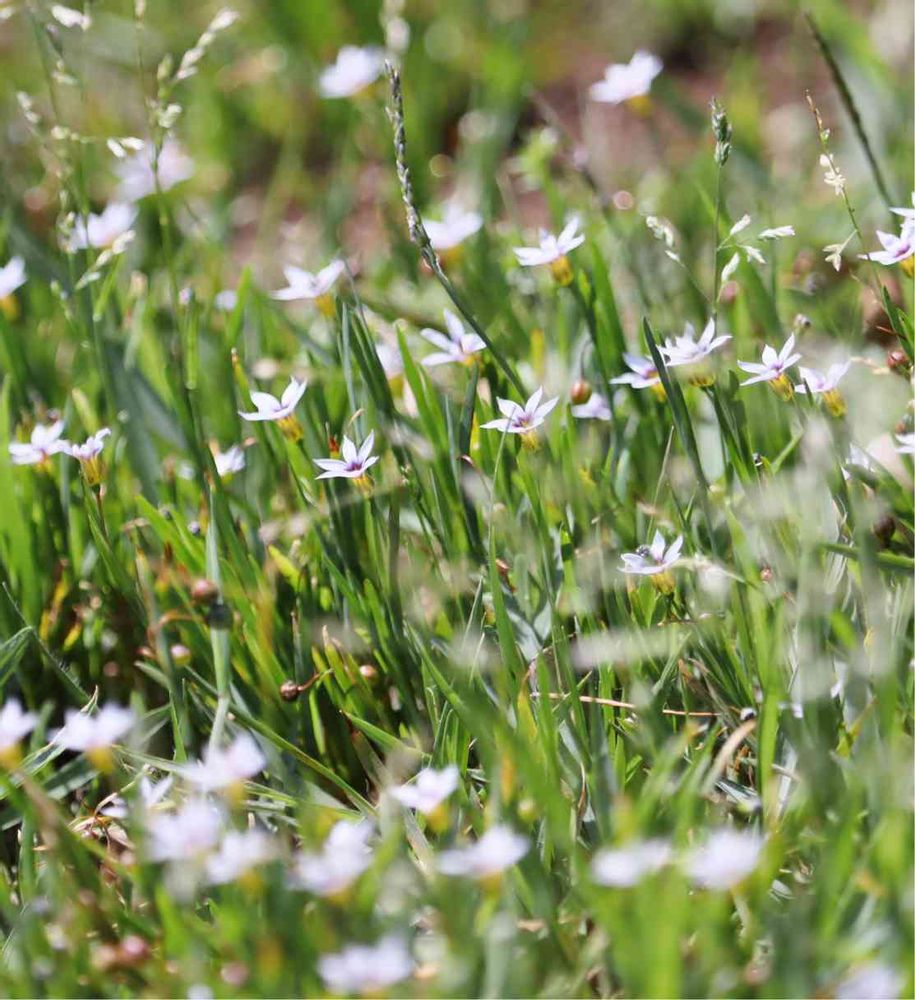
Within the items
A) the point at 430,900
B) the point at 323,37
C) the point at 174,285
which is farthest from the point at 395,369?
the point at 323,37

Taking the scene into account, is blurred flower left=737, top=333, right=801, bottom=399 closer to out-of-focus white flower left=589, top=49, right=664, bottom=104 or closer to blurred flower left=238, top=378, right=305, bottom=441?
blurred flower left=238, top=378, right=305, bottom=441

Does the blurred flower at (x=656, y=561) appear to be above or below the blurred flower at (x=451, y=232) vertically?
below

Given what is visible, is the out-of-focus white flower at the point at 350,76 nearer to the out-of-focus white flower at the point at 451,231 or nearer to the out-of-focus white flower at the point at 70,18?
the out-of-focus white flower at the point at 451,231

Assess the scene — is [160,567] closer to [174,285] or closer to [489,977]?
[174,285]

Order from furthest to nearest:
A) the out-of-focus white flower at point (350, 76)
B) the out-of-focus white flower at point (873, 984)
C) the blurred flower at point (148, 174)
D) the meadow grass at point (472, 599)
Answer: the blurred flower at point (148, 174) < the out-of-focus white flower at point (350, 76) < the meadow grass at point (472, 599) < the out-of-focus white flower at point (873, 984)

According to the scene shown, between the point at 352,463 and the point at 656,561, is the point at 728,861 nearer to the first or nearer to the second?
the point at 656,561

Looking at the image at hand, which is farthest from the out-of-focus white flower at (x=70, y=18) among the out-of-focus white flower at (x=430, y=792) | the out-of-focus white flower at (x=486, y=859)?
the out-of-focus white flower at (x=486, y=859)
